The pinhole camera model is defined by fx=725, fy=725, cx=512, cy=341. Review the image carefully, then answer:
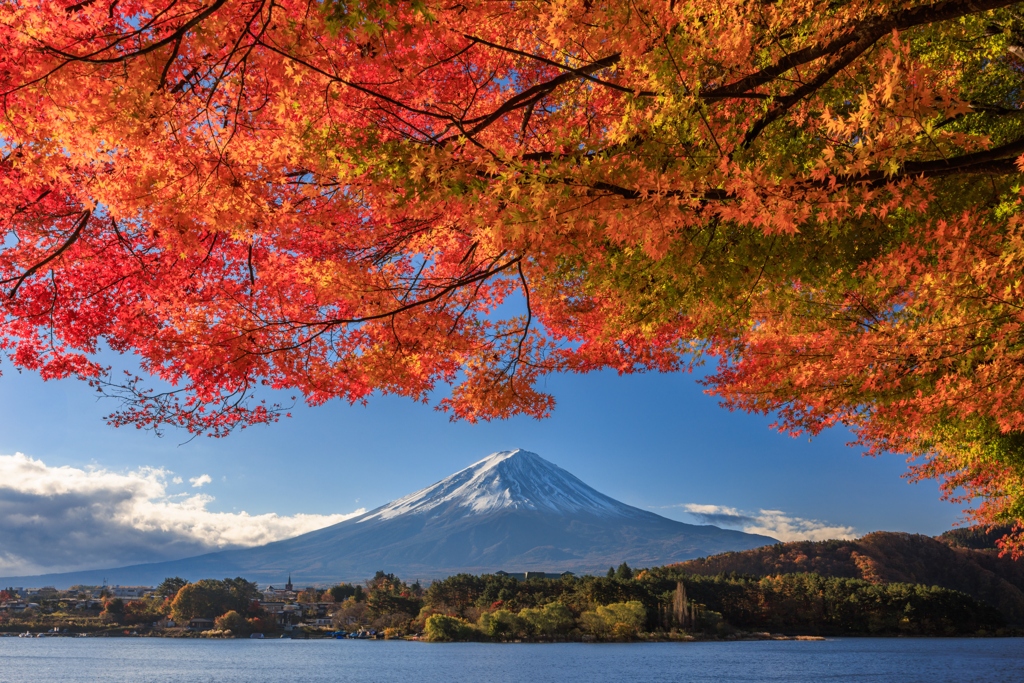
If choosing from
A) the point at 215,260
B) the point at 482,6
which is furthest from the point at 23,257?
the point at 482,6

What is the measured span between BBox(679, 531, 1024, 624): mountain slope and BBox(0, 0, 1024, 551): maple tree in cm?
8532

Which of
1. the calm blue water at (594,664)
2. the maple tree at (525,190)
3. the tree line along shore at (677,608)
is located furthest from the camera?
the tree line along shore at (677,608)

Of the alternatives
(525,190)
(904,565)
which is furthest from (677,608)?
(525,190)

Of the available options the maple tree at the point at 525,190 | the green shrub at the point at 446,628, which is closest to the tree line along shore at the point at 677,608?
the green shrub at the point at 446,628

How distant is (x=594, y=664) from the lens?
215 feet

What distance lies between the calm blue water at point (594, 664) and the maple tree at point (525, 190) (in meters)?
46.2

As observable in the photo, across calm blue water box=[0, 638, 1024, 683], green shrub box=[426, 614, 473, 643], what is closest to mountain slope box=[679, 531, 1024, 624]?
calm blue water box=[0, 638, 1024, 683]

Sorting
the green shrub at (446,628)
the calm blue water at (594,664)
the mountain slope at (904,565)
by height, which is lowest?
the calm blue water at (594,664)

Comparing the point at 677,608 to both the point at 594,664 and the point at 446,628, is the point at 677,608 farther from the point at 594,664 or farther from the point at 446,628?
the point at 446,628

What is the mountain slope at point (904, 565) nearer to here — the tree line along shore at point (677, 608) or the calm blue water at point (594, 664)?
the tree line along shore at point (677, 608)

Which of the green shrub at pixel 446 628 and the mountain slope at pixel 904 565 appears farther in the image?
the mountain slope at pixel 904 565

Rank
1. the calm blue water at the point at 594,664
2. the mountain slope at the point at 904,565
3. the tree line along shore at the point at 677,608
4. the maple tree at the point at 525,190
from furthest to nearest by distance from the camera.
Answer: the mountain slope at the point at 904,565
the tree line along shore at the point at 677,608
the calm blue water at the point at 594,664
the maple tree at the point at 525,190

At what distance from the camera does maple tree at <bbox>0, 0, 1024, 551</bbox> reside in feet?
13.2

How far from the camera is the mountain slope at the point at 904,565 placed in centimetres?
8569
